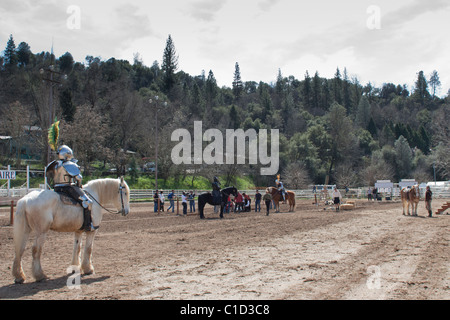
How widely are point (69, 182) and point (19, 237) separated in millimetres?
1513

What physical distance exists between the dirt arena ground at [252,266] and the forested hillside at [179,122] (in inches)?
385

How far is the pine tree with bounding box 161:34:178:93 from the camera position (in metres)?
105

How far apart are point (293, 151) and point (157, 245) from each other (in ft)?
201

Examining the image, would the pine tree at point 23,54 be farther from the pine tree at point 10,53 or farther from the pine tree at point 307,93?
the pine tree at point 307,93

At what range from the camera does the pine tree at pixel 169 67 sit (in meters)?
105

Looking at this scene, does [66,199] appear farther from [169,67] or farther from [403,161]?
[169,67]

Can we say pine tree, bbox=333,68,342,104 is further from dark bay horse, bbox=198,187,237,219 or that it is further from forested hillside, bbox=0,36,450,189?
dark bay horse, bbox=198,187,237,219

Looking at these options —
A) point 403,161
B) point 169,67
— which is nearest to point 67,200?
point 403,161

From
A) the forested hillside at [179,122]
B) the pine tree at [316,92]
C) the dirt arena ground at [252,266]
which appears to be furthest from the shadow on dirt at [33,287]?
the pine tree at [316,92]

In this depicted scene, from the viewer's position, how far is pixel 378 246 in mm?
10742
